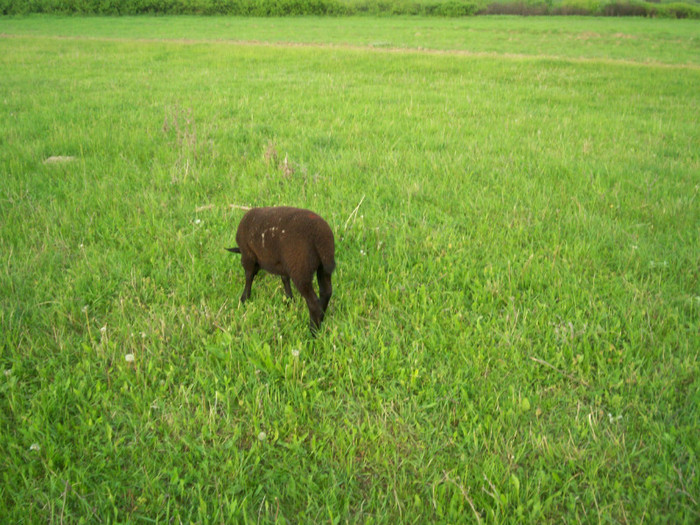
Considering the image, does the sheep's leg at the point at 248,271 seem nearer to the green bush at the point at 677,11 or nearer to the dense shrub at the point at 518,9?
the dense shrub at the point at 518,9

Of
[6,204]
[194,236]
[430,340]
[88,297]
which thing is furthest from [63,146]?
[430,340]

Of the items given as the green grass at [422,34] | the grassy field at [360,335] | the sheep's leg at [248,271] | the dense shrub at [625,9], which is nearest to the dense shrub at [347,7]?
the dense shrub at [625,9]

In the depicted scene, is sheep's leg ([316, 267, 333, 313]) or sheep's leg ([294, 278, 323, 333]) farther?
sheep's leg ([316, 267, 333, 313])

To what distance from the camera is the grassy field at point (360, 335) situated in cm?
185

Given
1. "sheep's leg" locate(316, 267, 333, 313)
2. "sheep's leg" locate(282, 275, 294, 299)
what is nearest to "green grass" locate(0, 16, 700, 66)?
"sheep's leg" locate(282, 275, 294, 299)

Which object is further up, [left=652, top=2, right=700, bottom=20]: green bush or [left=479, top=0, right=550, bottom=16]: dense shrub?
[left=479, top=0, right=550, bottom=16]: dense shrub

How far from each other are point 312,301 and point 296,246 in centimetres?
35

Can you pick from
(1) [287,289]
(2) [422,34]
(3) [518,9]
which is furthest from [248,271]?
(3) [518,9]

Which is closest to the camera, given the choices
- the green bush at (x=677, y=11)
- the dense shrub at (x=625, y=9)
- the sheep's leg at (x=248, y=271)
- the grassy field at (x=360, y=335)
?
the grassy field at (x=360, y=335)

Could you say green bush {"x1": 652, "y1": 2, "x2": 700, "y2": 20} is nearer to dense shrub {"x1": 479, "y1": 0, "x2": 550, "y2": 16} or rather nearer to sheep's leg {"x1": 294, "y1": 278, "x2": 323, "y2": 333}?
dense shrub {"x1": 479, "y1": 0, "x2": 550, "y2": 16}

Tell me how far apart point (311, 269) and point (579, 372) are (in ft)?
5.37

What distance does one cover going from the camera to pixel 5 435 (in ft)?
6.61

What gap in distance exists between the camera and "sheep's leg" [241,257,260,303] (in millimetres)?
2883

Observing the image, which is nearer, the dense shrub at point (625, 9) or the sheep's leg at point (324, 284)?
the sheep's leg at point (324, 284)
